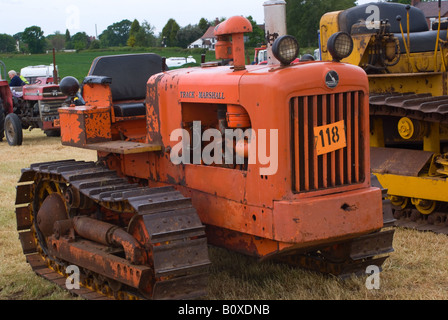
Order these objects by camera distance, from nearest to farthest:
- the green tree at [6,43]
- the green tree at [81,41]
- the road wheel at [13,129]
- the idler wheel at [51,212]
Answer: the idler wheel at [51,212]
the road wheel at [13,129]
the green tree at [81,41]
the green tree at [6,43]

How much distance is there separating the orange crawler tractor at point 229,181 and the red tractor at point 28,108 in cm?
1164

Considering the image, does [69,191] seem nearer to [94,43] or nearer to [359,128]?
[359,128]

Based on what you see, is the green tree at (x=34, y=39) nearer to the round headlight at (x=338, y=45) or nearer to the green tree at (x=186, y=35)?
the green tree at (x=186, y=35)

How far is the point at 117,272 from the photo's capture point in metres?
5.32

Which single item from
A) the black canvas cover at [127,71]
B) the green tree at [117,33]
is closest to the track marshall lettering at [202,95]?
the black canvas cover at [127,71]

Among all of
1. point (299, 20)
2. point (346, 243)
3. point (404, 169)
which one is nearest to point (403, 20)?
point (404, 169)

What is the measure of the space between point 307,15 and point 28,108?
5021 centimetres

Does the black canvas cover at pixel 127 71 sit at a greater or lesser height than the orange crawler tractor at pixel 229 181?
greater

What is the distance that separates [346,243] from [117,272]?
184cm

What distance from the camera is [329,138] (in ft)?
16.7

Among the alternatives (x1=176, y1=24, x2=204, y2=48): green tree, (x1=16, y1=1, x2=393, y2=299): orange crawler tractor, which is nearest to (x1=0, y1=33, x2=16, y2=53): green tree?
Answer: (x1=176, y1=24, x2=204, y2=48): green tree

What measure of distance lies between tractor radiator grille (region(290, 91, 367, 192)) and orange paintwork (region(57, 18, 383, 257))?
0.03ft

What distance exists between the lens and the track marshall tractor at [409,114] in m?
7.95
